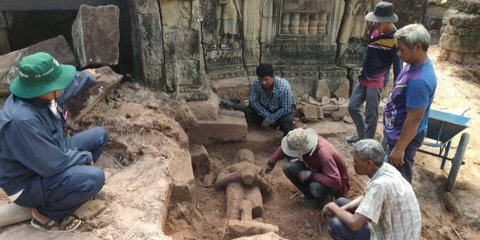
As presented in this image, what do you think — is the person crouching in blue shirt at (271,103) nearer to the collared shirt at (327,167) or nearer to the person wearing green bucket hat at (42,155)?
the collared shirt at (327,167)

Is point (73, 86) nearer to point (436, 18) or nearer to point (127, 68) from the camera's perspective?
point (127, 68)

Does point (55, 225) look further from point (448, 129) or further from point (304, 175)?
point (448, 129)

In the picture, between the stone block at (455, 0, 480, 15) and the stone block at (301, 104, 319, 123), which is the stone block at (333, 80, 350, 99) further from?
the stone block at (455, 0, 480, 15)

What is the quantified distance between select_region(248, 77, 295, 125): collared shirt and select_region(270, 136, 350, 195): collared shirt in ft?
3.83

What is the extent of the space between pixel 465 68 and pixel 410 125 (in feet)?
20.0

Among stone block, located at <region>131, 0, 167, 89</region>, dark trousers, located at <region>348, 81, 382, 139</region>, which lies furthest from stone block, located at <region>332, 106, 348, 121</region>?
stone block, located at <region>131, 0, 167, 89</region>

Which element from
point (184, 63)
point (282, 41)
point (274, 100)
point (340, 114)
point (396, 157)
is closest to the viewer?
point (396, 157)

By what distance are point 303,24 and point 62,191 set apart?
456 centimetres

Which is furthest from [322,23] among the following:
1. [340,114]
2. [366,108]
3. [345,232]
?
[345,232]

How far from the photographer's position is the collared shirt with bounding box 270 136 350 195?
381cm

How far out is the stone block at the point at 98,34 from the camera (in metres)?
3.96

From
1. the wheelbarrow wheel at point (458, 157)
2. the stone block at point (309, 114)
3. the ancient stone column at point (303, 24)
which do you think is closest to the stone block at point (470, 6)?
the ancient stone column at point (303, 24)

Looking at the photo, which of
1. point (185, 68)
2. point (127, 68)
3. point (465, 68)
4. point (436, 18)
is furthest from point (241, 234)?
point (436, 18)

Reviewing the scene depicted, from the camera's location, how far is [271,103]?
5.17m
